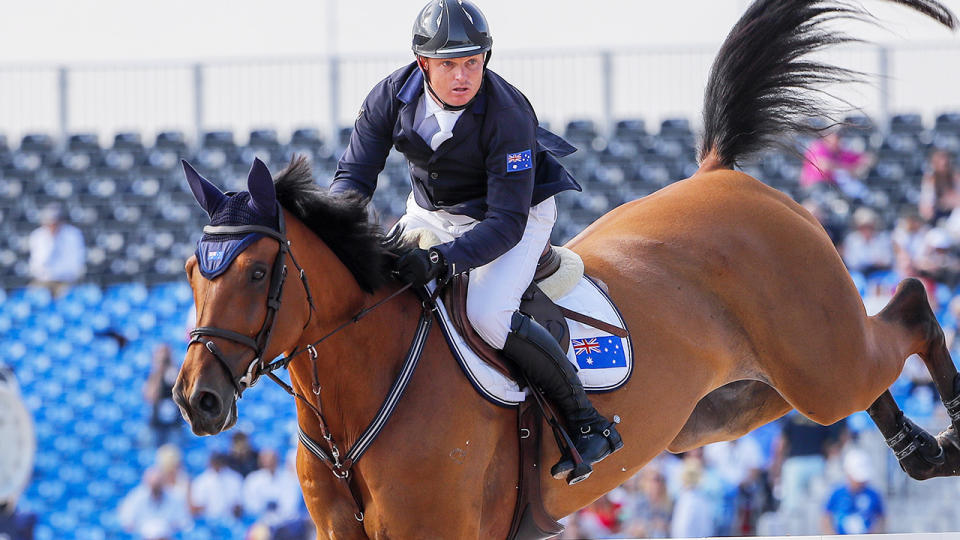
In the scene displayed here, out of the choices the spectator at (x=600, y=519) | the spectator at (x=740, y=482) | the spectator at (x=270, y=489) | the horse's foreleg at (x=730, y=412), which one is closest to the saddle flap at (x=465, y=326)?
the horse's foreleg at (x=730, y=412)

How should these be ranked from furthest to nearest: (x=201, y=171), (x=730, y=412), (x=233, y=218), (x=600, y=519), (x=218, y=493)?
1. (x=201, y=171)
2. (x=218, y=493)
3. (x=600, y=519)
4. (x=730, y=412)
5. (x=233, y=218)

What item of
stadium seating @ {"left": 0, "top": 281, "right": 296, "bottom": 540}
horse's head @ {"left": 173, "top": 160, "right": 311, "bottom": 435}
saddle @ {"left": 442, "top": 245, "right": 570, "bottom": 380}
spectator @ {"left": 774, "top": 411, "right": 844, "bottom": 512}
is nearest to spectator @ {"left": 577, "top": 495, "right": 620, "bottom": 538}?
spectator @ {"left": 774, "top": 411, "right": 844, "bottom": 512}

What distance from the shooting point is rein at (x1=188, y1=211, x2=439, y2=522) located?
3.86 m

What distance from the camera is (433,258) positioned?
176 inches

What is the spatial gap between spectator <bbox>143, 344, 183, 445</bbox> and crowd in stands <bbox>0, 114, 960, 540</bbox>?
2 centimetres

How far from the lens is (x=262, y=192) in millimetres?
4055

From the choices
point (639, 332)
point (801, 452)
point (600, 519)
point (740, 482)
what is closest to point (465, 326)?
point (639, 332)

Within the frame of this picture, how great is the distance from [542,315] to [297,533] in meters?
6.76

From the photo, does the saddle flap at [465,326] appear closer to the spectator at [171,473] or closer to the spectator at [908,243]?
the spectator at [171,473]

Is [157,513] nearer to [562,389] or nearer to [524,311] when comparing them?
Answer: [524,311]

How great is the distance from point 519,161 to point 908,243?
9.57 m

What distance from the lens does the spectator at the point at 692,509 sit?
414 inches

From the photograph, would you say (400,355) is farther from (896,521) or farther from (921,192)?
(921,192)

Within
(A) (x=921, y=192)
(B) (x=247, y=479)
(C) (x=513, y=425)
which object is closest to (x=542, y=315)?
(C) (x=513, y=425)
